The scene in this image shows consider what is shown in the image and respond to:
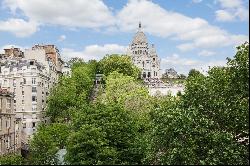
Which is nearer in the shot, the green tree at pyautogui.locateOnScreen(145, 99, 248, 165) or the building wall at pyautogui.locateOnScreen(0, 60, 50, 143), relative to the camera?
the green tree at pyautogui.locateOnScreen(145, 99, 248, 165)

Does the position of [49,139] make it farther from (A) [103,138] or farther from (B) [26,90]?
(B) [26,90]

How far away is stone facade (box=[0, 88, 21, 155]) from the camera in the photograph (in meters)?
59.7

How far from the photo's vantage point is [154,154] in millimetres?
37406

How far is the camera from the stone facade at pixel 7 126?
196 feet

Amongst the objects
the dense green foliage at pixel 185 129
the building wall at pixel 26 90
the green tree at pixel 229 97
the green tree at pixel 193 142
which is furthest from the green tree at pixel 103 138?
Result: the building wall at pixel 26 90

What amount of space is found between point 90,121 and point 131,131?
13.2 feet

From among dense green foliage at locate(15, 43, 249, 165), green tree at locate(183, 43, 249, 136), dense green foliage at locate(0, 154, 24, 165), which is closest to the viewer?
dense green foliage at locate(15, 43, 249, 165)

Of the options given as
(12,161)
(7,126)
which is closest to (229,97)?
(12,161)

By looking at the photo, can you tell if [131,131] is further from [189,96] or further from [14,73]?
[14,73]

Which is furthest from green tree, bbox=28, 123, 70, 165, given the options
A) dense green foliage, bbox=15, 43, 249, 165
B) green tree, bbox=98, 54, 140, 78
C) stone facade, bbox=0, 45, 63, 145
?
green tree, bbox=98, 54, 140, 78

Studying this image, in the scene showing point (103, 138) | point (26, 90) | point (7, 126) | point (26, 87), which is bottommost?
point (7, 126)

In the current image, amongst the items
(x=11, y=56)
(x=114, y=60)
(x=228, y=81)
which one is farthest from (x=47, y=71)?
(x=228, y=81)

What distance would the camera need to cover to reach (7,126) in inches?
2453

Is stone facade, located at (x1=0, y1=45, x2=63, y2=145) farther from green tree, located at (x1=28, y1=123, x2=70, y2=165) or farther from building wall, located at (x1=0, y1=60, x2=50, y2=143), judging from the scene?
green tree, located at (x1=28, y1=123, x2=70, y2=165)
